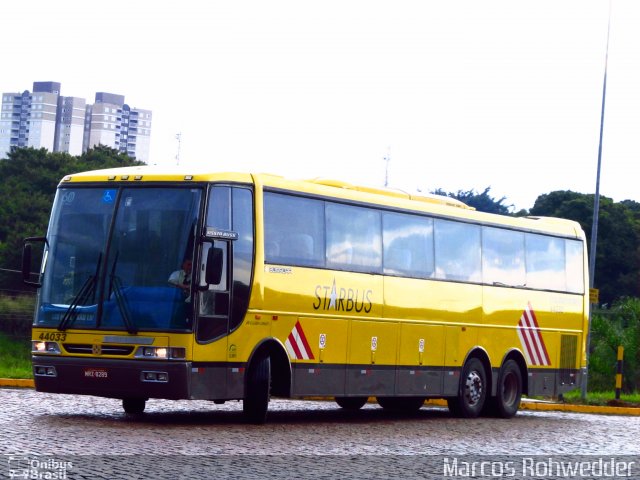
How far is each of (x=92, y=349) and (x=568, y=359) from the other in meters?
12.1

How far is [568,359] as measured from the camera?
26328mm

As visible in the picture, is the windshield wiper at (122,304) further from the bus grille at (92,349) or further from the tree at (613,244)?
the tree at (613,244)

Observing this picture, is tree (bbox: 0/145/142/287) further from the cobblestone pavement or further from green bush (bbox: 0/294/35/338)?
the cobblestone pavement

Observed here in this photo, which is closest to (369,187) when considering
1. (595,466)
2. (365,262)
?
(365,262)

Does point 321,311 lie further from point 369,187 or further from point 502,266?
point 502,266

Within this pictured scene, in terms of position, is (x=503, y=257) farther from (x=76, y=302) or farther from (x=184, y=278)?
(x=76, y=302)

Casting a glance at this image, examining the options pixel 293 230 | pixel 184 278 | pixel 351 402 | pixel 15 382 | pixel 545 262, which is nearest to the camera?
pixel 184 278

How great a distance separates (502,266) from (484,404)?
98.5 inches

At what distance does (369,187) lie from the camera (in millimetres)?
21453

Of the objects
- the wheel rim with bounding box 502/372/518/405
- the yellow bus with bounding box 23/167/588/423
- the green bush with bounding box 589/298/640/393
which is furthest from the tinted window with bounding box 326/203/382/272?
A: the green bush with bounding box 589/298/640/393

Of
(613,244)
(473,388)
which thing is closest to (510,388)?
(473,388)

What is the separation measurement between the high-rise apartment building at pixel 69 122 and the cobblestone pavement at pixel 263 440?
114 meters

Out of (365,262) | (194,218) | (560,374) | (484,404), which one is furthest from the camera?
(560,374)

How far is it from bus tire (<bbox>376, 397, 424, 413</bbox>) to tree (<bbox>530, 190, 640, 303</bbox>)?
68.6 m
